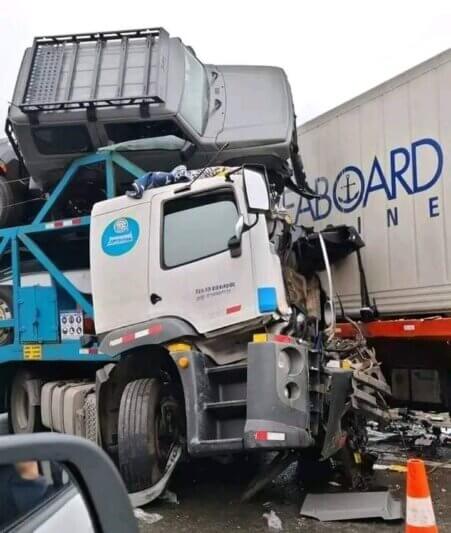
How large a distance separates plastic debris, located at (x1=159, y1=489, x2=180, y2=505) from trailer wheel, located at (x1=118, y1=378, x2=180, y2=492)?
210 millimetres

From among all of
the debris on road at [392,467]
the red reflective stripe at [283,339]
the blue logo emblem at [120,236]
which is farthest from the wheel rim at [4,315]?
the debris on road at [392,467]

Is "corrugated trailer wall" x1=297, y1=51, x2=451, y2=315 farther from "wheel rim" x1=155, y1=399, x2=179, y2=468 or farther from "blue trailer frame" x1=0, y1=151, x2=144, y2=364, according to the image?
"wheel rim" x1=155, y1=399, x2=179, y2=468

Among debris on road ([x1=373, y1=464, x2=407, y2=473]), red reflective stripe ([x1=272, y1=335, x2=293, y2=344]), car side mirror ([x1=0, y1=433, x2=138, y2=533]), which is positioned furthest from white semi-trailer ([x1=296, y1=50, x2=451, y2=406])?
car side mirror ([x1=0, y1=433, x2=138, y2=533])

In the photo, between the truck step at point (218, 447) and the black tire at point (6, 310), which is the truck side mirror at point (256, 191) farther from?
the black tire at point (6, 310)

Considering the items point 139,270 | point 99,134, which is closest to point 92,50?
point 99,134

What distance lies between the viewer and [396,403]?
257 inches

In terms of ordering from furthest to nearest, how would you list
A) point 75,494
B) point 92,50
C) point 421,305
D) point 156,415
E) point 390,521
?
point 92,50 < point 421,305 < point 156,415 < point 390,521 < point 75,494

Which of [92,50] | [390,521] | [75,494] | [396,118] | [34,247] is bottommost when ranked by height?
[390,521]

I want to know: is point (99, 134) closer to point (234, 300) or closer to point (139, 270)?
point (139, 270)

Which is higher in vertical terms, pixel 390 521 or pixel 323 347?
pixel 323 347

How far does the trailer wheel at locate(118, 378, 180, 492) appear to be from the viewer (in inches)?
189

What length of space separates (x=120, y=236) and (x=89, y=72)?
5.93ft

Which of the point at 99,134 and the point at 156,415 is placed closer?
the point at 156,415

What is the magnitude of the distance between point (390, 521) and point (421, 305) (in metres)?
2.00
